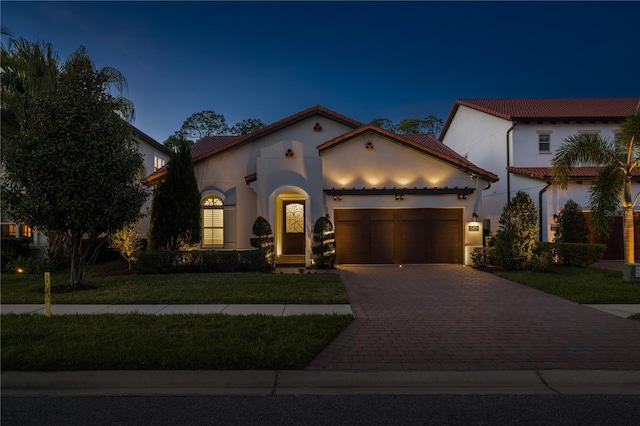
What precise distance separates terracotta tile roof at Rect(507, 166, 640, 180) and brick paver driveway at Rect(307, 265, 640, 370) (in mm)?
8925

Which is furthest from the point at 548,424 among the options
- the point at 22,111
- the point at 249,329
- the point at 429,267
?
the point at 22,111

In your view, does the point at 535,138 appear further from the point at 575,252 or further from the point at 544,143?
the point at 575,252

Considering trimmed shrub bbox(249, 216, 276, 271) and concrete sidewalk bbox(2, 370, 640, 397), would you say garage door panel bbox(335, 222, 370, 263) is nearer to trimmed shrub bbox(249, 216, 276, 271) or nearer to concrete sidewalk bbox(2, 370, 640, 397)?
trimmed shrub bbox(249, 216, 276, 271)

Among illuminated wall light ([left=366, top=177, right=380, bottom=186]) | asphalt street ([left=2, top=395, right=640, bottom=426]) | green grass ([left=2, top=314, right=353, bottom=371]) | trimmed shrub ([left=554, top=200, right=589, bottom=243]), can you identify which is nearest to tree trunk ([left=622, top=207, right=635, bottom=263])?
trimmed shrub ([left=554, top=200, right=589, bottom=243])

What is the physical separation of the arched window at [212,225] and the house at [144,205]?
7.76 ft

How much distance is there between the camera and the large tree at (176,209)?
603 inches

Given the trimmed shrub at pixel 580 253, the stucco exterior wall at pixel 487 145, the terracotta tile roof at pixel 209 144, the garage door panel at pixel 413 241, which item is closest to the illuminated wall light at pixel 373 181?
the garage door panel at pixel 413 241

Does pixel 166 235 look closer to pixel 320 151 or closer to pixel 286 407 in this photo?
pixel 320 151

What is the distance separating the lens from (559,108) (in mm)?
21547

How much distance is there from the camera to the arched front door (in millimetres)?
18578

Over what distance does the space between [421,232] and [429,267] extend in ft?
5.55

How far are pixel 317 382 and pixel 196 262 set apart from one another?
9.94 m

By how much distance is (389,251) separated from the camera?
16.8 metres

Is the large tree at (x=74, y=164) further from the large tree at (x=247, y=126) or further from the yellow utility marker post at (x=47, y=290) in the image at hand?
the large tree at (x=247, y=126)
